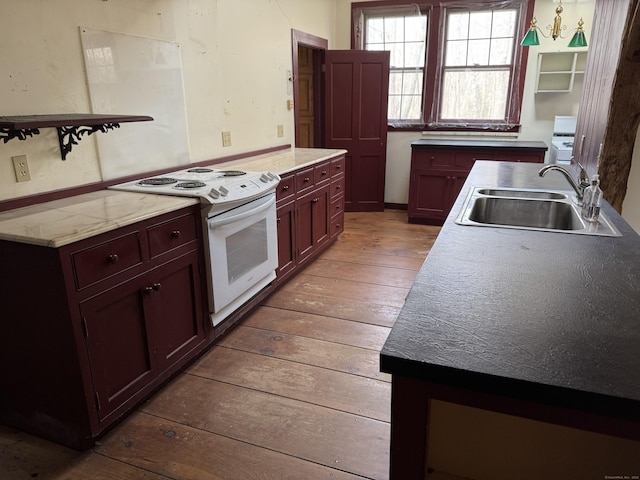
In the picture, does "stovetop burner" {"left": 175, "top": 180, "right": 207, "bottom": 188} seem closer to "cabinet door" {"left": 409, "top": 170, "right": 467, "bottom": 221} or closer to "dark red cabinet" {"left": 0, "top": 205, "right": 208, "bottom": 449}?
"dark red cabinet" {"left": 0, "top": 205, "right": 208, "bottom": 449}

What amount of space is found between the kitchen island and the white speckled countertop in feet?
3.97

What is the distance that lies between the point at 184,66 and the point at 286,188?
1039mm

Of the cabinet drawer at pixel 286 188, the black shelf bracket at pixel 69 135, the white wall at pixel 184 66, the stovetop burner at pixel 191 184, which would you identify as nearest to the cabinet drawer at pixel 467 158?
the white wall at pixel 184 66

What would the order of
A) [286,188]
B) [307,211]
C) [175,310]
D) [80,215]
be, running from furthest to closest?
[307,211], [286,188], [175,310], [80,215]

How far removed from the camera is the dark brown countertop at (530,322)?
78 cm

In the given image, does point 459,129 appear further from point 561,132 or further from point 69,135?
point 69,135

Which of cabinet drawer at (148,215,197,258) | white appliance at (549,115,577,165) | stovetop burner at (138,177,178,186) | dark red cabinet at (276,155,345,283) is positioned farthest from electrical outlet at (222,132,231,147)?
white appliance at (549,115,577,165)

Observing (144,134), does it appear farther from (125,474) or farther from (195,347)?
(125,474)

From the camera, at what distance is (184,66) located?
2.91 metres

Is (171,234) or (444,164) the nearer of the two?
(171,234)

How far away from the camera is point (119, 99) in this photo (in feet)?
7.97

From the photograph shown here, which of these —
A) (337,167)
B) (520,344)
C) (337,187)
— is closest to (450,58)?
(337,167)

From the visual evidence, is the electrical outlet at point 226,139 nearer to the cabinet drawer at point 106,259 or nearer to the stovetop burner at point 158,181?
the stovetop burner at point 158,181

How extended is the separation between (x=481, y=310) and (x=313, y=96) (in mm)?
4793
